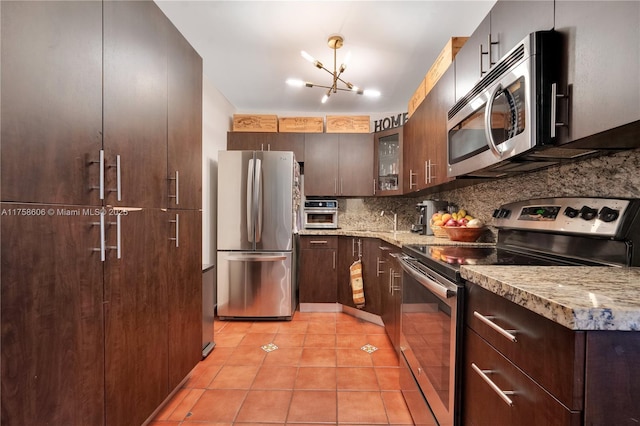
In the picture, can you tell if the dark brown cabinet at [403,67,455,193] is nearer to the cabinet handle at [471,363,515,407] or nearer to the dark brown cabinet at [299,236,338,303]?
the dark brown cabinet at [299,236,338,303]

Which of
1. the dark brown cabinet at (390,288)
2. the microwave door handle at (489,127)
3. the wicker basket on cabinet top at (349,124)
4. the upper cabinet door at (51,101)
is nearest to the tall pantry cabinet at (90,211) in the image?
the upper cabinet door at (51,101)

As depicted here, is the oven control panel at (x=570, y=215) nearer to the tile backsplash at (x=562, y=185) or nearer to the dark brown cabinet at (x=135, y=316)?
the tile backsplash at (x=562, y=185)

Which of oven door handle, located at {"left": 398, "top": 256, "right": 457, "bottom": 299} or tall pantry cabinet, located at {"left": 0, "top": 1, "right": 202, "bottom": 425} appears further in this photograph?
oven door handle, located at {"left": 398, "top": 256, "right": 457, "bottom": 299}

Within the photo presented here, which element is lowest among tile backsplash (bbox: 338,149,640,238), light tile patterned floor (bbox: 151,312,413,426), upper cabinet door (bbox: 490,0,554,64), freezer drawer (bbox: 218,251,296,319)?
light tile patterned floor (bbox: 151,312,413,426)

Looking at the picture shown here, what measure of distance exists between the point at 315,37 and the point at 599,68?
1.93 meters

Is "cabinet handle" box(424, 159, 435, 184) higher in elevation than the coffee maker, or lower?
higher

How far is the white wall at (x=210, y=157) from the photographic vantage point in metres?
2.94

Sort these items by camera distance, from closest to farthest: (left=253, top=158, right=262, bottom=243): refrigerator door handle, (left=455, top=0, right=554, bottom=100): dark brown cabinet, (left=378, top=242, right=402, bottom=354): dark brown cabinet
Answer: (left=455, top=0, right=554, bottom=100): dark brown cabinet, (left=378, top=242, right=402, bottom=354): dark brown cabinet, (left=253, top=158, right=262, bottom=243): refrigerator door handle

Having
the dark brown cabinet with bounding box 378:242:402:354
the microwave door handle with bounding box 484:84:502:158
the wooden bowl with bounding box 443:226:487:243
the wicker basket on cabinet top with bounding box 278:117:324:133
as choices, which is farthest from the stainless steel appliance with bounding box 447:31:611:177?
the wicker basket on cabinet top with bounding box 278:117:324:133

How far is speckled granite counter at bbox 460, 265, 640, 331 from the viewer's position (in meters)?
0.51

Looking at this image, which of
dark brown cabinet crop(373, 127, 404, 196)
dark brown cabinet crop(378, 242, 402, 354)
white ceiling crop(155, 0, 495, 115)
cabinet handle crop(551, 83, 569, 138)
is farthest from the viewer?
dark brown cabinet crop(373, 127, 404, 196)

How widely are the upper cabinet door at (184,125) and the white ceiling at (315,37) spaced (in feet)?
1.68

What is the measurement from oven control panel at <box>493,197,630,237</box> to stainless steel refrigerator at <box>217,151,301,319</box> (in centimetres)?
196

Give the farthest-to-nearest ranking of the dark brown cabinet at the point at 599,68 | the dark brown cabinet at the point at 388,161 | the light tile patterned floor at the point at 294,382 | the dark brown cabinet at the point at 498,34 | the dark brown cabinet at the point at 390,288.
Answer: the dark brown cabinet at the point at 388,161, the dark brown cabinet at the point at 390,288, the light tile patterned floor at the point at 294,382, the dark brown cabinet at the point at 498,34, the dark brown cabinet at the point at 599,68
